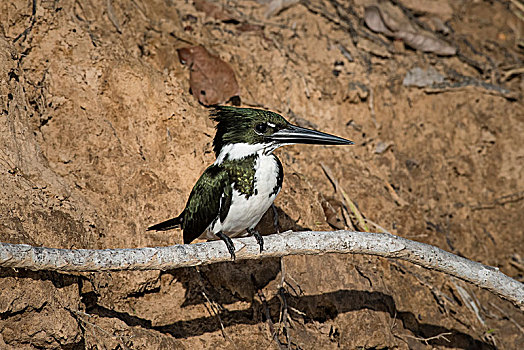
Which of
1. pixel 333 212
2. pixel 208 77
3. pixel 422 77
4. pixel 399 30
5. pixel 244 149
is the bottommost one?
pixel 333 212

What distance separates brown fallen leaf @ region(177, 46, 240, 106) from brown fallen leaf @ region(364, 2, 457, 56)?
7.65 ft

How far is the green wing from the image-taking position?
3688mm

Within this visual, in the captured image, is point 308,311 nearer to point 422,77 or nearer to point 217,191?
point 217,191

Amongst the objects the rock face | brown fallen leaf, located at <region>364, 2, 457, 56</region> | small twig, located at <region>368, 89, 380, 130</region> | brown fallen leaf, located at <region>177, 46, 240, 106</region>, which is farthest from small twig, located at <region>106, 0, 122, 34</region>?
brown fallen leaf, located at <region>364, 2, 457, 56</region>

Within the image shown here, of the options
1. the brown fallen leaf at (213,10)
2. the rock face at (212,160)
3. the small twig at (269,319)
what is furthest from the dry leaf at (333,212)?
the brown fallen leaf at (213,10)

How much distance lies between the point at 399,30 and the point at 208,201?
13.3 ft

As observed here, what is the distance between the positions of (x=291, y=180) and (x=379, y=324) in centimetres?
148

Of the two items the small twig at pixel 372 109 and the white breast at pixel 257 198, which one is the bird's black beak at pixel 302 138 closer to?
the white breast at pixel 257 198

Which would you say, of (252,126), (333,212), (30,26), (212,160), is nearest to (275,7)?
(212,160)

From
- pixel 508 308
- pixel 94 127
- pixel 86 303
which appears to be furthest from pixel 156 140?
pixel 508 308

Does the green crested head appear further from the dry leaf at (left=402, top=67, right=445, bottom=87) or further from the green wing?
the dry leaf at (left=402, top=67, right=445, bottom=87)

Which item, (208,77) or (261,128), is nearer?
(261,128)

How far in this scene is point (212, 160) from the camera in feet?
15.4

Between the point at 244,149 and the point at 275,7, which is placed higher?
the point at 275,7
